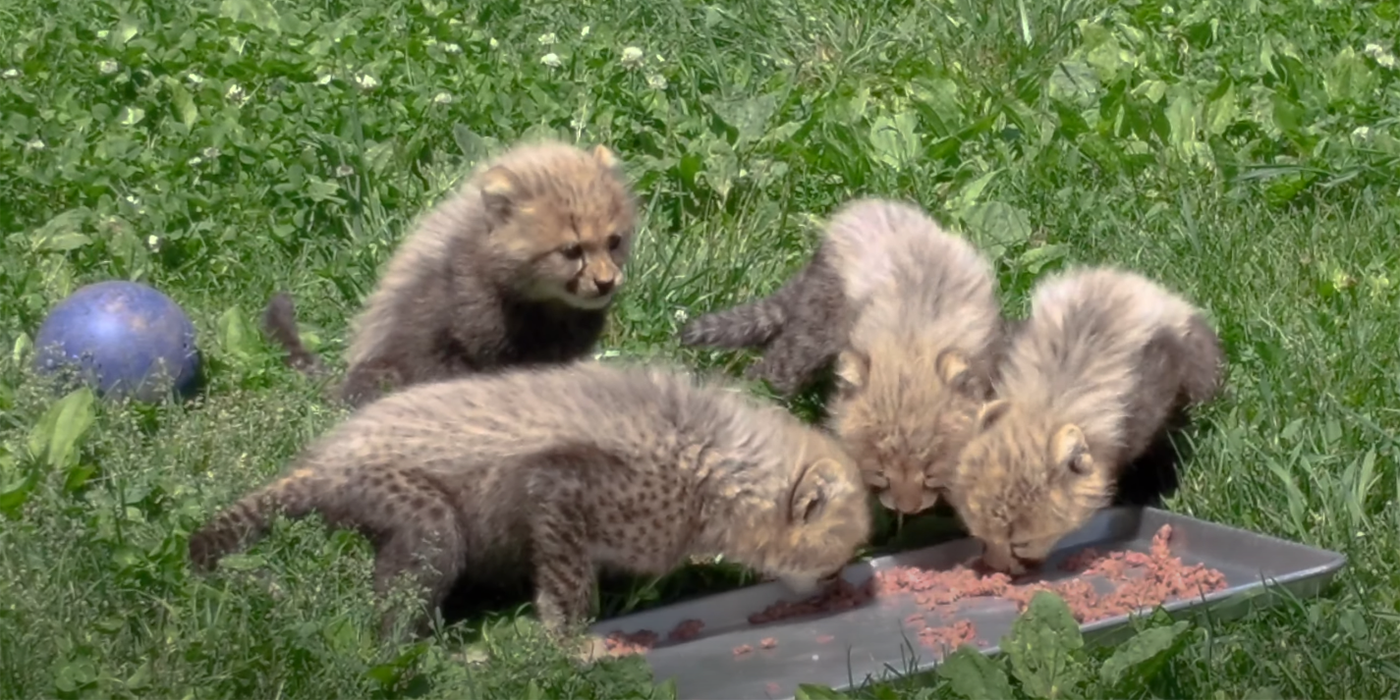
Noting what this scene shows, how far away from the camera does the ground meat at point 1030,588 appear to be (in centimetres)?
467

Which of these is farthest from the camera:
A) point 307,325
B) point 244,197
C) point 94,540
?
point 244,197

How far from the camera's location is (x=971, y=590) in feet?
16.3

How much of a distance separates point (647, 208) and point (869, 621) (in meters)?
2.25

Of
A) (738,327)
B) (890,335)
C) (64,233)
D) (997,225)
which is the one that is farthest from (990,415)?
(64,233)

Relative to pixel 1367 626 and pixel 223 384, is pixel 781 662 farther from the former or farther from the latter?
pixel 223 384

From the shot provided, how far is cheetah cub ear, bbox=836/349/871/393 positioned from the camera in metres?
5.46

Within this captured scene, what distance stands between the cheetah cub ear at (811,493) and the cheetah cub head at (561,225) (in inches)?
42.5

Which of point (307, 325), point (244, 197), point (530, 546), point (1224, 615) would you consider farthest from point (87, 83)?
point (1224, 615)

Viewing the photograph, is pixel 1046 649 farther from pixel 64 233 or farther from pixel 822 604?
pixel 64 233

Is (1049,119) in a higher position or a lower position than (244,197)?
higher

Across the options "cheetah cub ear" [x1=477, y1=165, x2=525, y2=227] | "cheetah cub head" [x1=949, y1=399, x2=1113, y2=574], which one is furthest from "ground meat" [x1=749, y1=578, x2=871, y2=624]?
"cheetah cub ear" [x1=477, y1=165, x2=525, y2=227]

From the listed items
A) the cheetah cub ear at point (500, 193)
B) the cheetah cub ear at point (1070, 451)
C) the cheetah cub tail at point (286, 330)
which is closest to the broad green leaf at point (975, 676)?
the cheetah cub ear at point (1070, 451)

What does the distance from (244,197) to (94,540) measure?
260 centimetres

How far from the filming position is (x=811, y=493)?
4.79m
